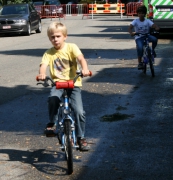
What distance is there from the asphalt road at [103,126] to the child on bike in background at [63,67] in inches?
20.1

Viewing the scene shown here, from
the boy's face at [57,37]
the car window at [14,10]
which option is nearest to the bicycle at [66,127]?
the boy's face at [57,37]

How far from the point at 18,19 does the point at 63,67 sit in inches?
967

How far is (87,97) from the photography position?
12.0 metres

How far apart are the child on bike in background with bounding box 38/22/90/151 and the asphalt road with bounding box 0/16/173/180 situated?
0.51 metres

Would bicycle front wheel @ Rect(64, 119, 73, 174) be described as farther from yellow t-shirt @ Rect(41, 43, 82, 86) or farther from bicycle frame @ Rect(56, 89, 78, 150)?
yellow t-shirt @ Rect(41, 43, 82, 86)

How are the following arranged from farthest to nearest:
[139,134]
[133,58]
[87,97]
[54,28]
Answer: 1. [133,58]
2. [87,97]
3. [139,134]
4. [54,28]

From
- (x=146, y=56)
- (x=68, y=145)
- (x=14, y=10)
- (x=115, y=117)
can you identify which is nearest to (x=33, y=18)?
(x=14, y=10)

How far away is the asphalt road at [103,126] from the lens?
22.4ft

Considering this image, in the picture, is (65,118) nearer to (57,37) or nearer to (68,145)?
(68,145)

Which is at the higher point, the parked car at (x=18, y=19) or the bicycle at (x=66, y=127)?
the bicycle at (x=66, y=127)

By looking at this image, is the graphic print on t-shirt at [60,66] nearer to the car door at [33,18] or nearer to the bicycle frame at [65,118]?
the bicycle frame at [65,118]

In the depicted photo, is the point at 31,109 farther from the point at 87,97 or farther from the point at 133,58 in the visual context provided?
the point at 133,58

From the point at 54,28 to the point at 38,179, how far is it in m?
1.61

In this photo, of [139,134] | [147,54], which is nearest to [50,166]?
[139,134]
